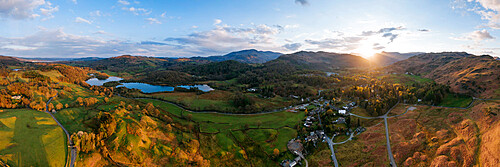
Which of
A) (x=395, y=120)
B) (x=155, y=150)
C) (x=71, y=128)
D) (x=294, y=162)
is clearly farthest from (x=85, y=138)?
(x=395, y=120)

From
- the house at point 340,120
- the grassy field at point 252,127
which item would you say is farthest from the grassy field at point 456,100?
the grassy field at point 252,127

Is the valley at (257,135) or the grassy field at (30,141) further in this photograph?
the valley at (257,135)

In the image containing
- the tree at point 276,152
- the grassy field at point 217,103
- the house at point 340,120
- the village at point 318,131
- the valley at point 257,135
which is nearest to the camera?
the valley at point 257,135

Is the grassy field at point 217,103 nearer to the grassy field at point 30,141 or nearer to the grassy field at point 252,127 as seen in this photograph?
the grassy field at point 252,127

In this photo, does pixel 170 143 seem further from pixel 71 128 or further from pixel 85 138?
pixel 71 128

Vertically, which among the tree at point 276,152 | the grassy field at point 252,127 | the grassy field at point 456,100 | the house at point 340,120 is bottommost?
the tree at point 276,152

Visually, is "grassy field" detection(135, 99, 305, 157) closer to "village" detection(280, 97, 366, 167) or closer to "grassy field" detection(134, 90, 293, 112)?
"village" detection(280, 97, 366, 167)

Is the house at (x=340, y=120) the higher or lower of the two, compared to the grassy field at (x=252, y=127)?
higher
